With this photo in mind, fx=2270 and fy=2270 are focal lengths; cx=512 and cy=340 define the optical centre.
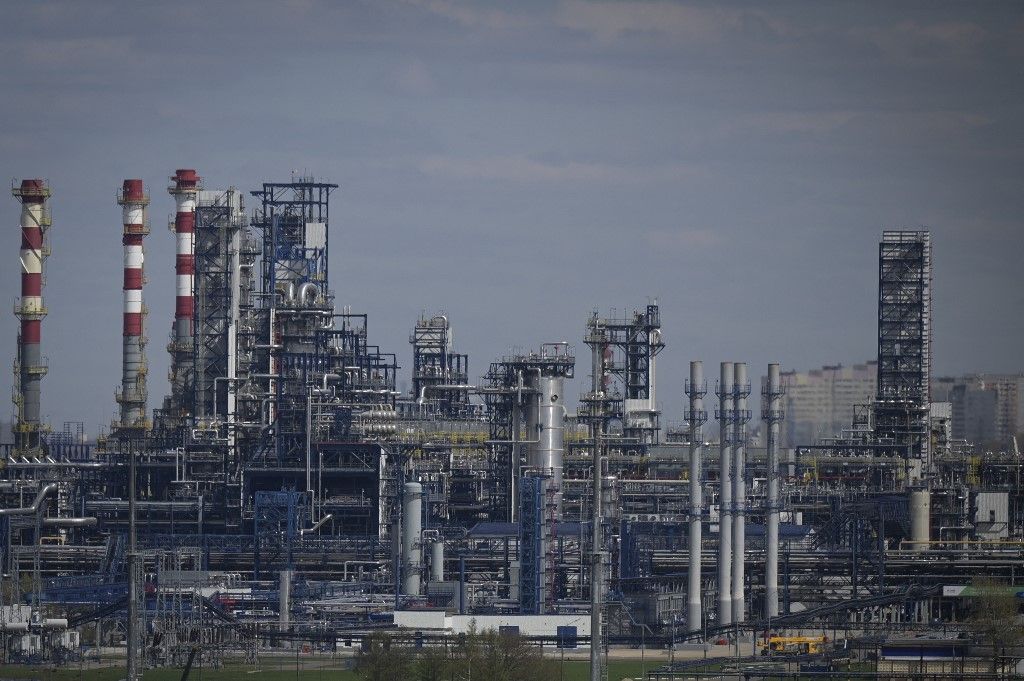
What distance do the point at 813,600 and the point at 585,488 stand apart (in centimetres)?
1460

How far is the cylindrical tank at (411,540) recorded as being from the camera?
7531 cm

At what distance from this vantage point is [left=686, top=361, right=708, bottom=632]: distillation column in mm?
72688

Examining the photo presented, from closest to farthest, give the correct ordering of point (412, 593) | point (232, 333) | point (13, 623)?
point (13, 623), point (412, 593), point (232, 333)

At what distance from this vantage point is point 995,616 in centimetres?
6650

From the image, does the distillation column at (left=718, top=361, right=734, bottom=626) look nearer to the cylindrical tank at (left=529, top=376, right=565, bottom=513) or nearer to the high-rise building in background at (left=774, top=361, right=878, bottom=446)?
the cylindrical tank at (left=529, top=376, right=565, bottom=513)

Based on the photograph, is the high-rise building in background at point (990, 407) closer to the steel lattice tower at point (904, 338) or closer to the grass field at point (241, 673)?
the steel lattice tower at point (904, 338)

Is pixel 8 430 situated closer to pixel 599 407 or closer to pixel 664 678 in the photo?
pixel 599 407

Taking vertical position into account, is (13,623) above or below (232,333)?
below

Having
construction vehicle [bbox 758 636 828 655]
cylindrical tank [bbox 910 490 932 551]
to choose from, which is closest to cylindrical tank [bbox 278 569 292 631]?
construction vehicle [bbox 758 636 828 655]

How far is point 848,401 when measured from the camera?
94.1 meters

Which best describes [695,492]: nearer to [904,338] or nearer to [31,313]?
[904,338]

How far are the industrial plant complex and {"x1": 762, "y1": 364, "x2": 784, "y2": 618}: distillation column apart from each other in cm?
15

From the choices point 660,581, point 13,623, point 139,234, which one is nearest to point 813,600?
point 660,581

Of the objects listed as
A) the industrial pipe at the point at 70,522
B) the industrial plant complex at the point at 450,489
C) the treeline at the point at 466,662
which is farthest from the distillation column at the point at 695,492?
the industrial pipe at the point at 70,522
